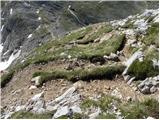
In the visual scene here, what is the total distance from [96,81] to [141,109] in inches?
218

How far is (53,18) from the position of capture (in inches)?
7589

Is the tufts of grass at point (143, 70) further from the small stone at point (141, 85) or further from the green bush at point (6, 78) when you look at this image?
the green bush at point (6, 78)

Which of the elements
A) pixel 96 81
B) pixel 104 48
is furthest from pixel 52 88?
pixel 104 48

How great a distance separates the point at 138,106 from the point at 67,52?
40.7 ft

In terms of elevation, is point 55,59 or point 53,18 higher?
point 55,59

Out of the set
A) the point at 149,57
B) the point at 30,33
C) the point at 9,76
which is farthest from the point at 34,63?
the point at 30,33

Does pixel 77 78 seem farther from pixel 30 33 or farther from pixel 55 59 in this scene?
pixel 30 33

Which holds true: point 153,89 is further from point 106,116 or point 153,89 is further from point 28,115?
point 28,115

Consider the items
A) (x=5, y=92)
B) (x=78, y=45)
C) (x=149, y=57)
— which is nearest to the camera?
(x=149, y=57)

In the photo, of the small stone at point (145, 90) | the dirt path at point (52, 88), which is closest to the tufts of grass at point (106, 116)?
the dirt path at point (52, 88)

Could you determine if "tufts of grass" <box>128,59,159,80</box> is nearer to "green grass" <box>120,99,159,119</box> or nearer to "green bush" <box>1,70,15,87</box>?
"green grass" <box>120,99,159,119</box>

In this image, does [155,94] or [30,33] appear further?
[30,33]

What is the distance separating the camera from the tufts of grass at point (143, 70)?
78.9 feet

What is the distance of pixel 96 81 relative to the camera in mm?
25750
